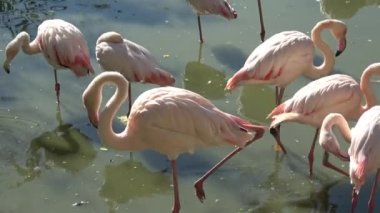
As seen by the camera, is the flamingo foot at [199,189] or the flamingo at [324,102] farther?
the flamingo at [324,102]

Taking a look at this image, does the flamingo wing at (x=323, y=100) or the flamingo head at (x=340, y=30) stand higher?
the flamingo head at (x=340, y=30)

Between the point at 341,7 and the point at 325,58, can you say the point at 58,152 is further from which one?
the point at 341,7

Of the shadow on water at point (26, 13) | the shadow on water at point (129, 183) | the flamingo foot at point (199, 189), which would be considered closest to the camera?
the flamingo foot at point (199, 189)

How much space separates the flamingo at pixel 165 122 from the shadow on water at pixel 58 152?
0.83m

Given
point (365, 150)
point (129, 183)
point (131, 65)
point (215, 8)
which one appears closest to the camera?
point (365, 150)

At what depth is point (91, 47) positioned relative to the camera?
648 centimetres

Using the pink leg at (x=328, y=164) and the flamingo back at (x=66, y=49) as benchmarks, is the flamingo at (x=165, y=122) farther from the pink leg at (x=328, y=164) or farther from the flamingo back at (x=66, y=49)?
Result: the flamingo back at (x=66, y=49)

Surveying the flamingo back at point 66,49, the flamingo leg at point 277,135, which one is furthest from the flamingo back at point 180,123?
the flamingo back at point 66,49

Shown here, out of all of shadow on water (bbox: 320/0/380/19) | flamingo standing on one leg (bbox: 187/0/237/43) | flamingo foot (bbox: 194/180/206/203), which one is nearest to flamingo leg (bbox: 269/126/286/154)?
flamingo foot (bbox: 194/180/206/203)

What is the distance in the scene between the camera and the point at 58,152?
499 centimetres

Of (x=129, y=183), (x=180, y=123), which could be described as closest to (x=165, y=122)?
(x=180, y=123)

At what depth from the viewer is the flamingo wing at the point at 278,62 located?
492cm

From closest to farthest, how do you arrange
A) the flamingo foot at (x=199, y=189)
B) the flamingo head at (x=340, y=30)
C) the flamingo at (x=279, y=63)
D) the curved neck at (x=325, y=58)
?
the flamingo foot at (x=199, y=189)
the flamingo at (x=279, y=63)
the curved neck at (x=325, y=58)
the flamingo head at (x=340, y=30)

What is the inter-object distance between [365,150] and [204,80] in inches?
96.5
